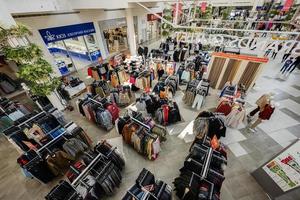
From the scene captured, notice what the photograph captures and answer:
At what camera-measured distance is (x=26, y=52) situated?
398 centimetres

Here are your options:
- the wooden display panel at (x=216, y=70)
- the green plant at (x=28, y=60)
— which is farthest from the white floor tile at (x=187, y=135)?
the green plant at (x=28, y=60)

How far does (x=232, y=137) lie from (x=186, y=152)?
66.3 inches

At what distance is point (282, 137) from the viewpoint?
4.40 m

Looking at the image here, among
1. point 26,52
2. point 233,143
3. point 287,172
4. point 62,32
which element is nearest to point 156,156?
point 233,143

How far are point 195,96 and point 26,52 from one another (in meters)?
5.66

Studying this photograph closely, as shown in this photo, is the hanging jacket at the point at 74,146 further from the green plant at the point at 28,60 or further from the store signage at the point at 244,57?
the store signage at the point at 244,57

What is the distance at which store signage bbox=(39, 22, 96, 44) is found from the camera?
7.14 metres

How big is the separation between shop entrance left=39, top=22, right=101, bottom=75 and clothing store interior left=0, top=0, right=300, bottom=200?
0.13m

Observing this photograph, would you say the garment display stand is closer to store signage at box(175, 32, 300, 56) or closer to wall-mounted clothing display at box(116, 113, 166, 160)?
wall-mounted clothing display at box(116, 113, 166, 160)

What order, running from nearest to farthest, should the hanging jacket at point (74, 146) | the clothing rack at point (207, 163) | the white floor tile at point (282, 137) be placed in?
the clothing rack at point (207, 163), the hanging jacket at point (74, 146), the white floor tile at point (282, 137)

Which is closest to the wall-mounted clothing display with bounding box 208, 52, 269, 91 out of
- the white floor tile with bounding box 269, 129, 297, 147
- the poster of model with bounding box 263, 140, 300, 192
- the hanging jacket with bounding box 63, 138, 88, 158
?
the white floor tile with bounding box 269, 129, 297, 147

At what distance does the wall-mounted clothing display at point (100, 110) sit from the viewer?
4453mm

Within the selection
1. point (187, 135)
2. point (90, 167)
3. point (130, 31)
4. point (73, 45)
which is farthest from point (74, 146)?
point (73, 45)

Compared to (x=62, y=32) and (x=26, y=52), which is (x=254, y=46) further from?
(x=62, y=32)
